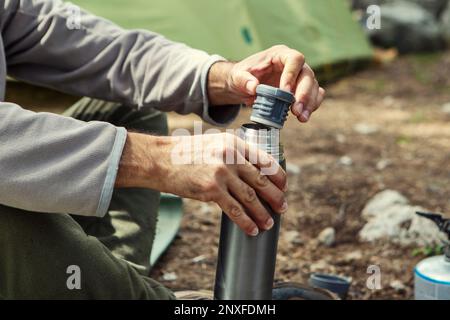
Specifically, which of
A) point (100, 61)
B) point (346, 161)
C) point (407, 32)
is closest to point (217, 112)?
point (100, 61)

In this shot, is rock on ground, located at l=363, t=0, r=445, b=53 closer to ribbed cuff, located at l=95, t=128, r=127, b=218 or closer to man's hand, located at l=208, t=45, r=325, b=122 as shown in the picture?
man's hand, located at l=208, t=45, r=325, b=122

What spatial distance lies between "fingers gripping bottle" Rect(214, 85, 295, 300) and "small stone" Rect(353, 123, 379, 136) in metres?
2.72

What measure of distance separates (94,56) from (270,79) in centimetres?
58

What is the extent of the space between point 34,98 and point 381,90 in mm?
2638

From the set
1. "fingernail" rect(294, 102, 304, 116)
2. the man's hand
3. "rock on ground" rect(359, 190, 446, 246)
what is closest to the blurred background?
"rock on ground" rect(359, 190, 446, 246)

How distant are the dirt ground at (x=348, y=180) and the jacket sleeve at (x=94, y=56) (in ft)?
1.97

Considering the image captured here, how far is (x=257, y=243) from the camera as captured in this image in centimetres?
146

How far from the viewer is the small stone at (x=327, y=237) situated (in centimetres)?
254

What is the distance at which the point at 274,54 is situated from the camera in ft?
5.75

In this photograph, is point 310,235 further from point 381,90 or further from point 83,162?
point 381,90

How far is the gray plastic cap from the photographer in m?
1.42

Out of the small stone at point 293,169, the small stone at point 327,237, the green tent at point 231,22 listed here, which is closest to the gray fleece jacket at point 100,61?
the small stone at point 327,237

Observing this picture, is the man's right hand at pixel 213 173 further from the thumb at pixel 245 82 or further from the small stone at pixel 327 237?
the small stone at pixel 327 237

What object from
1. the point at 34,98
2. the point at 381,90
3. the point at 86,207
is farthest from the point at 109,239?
the point at 381,90
